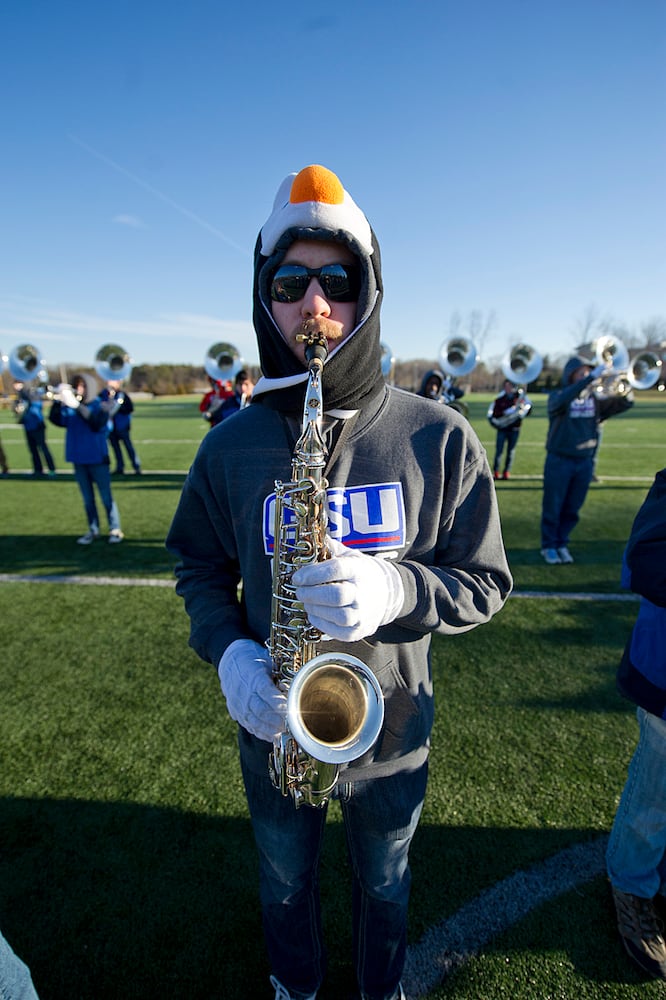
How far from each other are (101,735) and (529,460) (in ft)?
40.6

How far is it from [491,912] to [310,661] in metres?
1.76

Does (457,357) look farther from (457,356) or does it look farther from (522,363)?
(522,363)

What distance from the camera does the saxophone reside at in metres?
1.43

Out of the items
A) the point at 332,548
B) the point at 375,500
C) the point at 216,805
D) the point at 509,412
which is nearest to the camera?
the point at 332,548

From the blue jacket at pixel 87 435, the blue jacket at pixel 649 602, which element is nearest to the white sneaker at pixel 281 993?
the blue jacket at pixel 649 602

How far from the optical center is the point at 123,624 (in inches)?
188

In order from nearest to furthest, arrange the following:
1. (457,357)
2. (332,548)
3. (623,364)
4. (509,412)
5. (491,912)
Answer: (332,548)
(491,912)
(509,412)
(623,364)
(457,357)

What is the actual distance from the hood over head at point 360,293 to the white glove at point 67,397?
5609mm

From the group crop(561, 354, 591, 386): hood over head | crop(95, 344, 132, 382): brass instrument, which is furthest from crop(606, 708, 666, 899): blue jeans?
crop(95, 344, 132, 382): brass instrument

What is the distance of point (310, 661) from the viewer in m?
1.42

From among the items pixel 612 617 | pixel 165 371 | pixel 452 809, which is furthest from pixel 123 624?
pixel 165 371

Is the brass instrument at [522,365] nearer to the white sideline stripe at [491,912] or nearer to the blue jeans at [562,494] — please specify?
the blue jeans at [562,494]

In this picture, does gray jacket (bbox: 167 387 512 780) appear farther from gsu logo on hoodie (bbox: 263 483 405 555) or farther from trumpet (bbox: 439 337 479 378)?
trumpet (bbox: 439 337 479 378)

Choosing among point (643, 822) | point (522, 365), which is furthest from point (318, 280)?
→ point (522, 365)
